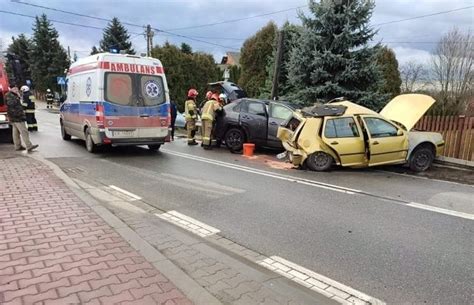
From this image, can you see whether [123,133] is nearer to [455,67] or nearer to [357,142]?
[357,142]

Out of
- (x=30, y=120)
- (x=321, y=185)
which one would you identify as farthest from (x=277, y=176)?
(x=30, y=120)

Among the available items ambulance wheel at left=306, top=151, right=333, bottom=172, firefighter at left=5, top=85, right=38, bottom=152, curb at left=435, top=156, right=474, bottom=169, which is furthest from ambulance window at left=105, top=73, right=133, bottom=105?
curb at left=435, top=156, right=474, bottom=169

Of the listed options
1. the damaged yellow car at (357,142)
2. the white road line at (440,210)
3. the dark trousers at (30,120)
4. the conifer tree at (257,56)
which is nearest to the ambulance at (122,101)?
the damaged yellow car at (357,142)

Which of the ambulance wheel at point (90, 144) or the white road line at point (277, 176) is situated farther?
the ambulance wheel at point (90, 144)

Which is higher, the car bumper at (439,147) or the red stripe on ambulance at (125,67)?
the red stripe on ambulance at (125,67)

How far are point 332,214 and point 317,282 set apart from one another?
7.98 feet

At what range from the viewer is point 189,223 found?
19.5ft

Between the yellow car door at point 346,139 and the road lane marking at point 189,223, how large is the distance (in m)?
5.00

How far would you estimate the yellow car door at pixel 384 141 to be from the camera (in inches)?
397

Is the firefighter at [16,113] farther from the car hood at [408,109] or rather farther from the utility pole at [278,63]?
the car hood at [408,109]

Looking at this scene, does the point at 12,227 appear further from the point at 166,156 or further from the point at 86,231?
the point at 166,156

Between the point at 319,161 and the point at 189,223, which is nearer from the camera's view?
the point at 189,223

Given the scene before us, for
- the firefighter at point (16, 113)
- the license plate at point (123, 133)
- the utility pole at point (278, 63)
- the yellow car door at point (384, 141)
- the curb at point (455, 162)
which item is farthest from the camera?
the utility pole at point (278, 63)

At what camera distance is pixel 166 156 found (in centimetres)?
1209
